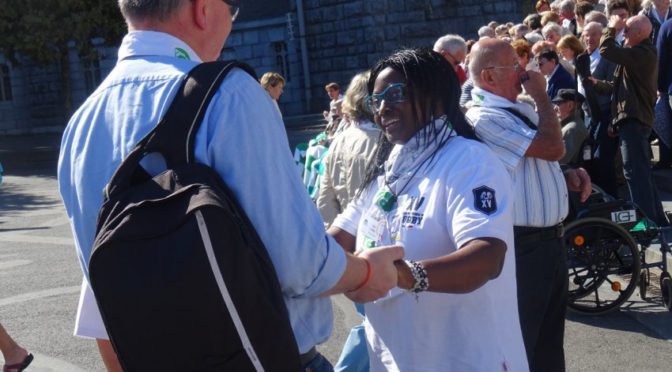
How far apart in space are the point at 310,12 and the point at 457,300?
2768 centimetres

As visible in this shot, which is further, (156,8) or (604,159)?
(604,159)

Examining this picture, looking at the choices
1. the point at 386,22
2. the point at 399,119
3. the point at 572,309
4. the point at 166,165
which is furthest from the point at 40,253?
the point at 386,22

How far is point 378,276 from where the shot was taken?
2287mm

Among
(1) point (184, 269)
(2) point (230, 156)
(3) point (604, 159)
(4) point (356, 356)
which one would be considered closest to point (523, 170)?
(4) point (356, 356)

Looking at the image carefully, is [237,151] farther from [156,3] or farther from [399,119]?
[399,119]

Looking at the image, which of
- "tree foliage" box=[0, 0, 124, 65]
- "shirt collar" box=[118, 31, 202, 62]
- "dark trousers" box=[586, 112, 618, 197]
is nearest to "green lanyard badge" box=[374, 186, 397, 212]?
"shirt collar" box=[118, 31, 202, 62]

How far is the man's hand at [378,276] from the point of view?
2.27 metres

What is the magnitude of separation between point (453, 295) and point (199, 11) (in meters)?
1.11

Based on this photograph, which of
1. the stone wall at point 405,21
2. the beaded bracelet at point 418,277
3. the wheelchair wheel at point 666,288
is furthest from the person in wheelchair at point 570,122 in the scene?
the stone wall at point 405,21

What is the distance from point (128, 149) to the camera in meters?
2.09

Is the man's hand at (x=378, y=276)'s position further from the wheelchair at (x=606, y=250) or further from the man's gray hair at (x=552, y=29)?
the man's gray hair at (x=552, y=29)

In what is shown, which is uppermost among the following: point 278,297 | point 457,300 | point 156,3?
point 156,3

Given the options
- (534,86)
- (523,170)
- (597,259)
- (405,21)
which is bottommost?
(597,259)

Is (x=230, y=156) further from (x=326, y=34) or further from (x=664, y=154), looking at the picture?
(x=326, y=34)
